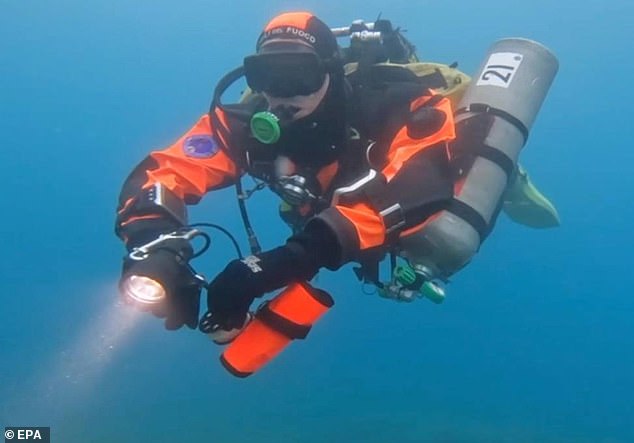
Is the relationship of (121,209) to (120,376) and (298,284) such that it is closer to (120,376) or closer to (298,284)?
(298,284)

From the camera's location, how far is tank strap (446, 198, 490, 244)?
12.0 ft

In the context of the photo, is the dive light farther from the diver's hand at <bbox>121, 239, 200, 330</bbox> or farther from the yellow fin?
the yellow fin

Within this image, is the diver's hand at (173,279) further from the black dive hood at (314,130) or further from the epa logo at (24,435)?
the epa logo at (24,435)

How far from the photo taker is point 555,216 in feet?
21.9

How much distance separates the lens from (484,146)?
409cm

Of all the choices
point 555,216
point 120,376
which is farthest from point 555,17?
point 555,216

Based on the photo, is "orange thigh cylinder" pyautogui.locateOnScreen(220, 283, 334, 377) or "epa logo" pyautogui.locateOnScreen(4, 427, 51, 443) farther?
"epa logo" pyautogui.locateOnScreen(4, 427, 51, 443)

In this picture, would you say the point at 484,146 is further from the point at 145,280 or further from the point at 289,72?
the point at 145,280

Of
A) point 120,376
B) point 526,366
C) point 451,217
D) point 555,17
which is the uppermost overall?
point 451,217

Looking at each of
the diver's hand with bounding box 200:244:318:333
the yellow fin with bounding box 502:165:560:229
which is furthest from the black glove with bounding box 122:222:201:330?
the yellow fin with bounding box 502:165:560:229

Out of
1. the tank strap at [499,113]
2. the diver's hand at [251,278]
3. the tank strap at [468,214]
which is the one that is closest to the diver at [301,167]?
the diver's hand at [251,278]

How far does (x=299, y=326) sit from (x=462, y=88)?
2.29m

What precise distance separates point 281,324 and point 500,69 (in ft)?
8.14

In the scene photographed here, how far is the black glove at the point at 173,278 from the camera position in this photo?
2949 millimetres
